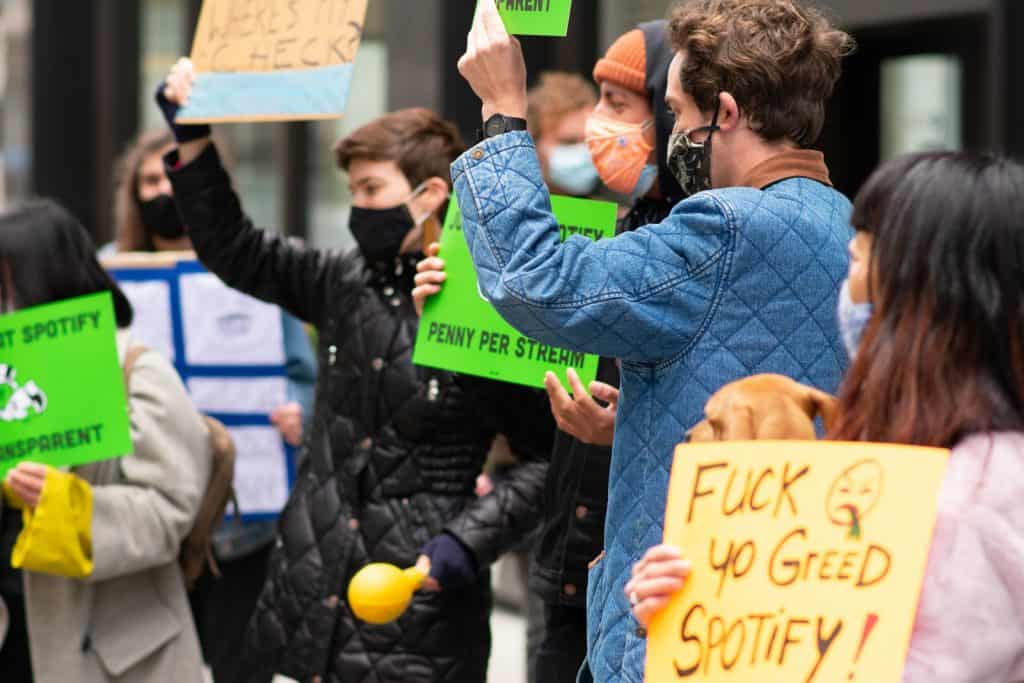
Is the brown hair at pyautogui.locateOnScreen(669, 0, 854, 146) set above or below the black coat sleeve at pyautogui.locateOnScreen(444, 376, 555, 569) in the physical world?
above

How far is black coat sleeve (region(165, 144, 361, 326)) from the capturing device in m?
4.14

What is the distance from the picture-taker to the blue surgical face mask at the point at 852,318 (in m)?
2.18

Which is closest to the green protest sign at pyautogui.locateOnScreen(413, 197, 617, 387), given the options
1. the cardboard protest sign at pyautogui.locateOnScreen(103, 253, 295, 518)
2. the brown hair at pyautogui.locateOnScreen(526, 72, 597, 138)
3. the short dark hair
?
the short dark hair

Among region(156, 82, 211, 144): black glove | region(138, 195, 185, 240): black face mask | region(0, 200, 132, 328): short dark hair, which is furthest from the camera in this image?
region(138, 195, 185, 240): black face mask

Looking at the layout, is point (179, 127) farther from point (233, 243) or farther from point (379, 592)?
point (379, 592)

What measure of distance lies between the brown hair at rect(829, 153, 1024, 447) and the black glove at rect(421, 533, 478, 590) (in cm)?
179

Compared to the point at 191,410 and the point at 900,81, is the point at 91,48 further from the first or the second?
the point at 191,410

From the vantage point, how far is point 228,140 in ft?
33.6

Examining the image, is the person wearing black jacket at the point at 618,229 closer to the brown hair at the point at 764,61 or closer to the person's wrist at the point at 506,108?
the brown hair at the point at 764,61

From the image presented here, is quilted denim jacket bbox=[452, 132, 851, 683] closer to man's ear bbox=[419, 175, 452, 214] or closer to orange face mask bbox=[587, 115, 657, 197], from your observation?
orange face mask bbox=[587, 115, 657, 197]

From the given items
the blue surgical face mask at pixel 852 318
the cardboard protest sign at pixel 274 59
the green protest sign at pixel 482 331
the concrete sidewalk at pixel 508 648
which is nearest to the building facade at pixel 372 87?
the green protest sign at pixel 482 331

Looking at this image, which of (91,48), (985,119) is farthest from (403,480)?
(91,48)

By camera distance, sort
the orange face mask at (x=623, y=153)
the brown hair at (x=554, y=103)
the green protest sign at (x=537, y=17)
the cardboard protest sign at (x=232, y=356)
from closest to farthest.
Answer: the green protest sign at (x=537, y=17) → the orange face mask at (x=623, y=153) → the cardboard protest sign at (x=232, y=356) → the brown hair at (x=554, y=103)

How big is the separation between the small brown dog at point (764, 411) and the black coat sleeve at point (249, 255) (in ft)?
6.52
